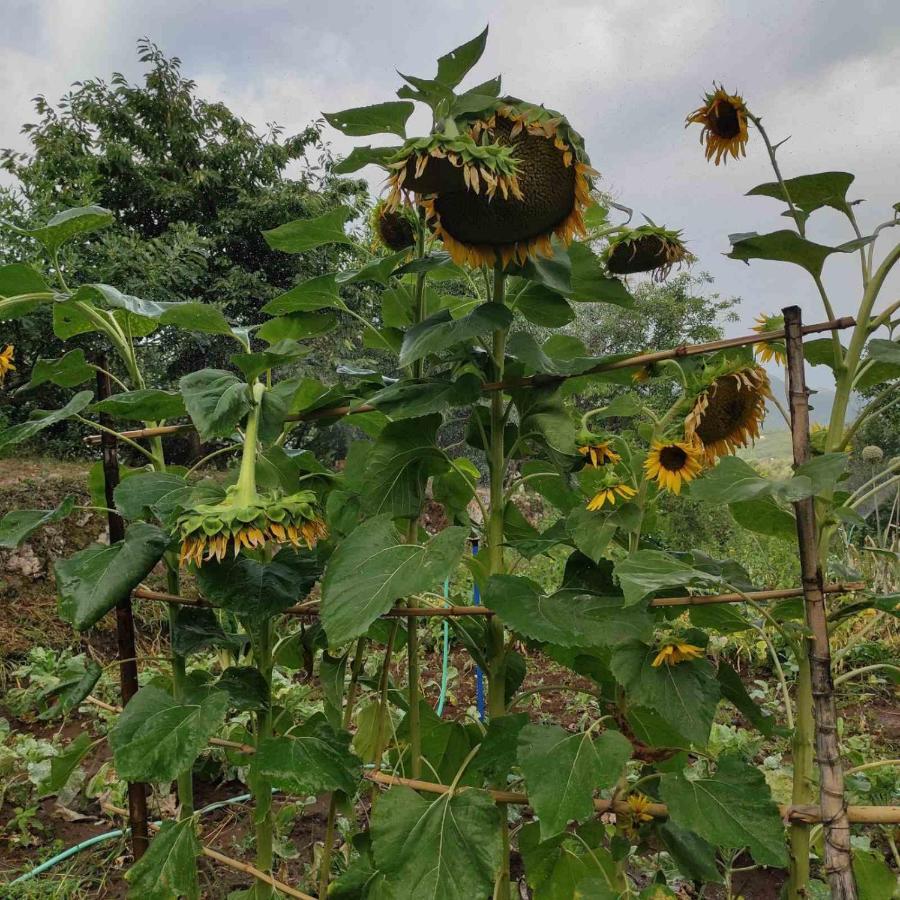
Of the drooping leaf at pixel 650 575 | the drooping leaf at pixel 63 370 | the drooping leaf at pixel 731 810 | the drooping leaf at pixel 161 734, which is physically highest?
the drooping leaf at pixel 63 370

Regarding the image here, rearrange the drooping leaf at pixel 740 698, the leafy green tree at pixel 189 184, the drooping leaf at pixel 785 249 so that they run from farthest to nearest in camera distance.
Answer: the leafy green tree at pixel 189 184 → the drooping leaf at pixel 740 698 → the drooping leaf at pixel 785 249

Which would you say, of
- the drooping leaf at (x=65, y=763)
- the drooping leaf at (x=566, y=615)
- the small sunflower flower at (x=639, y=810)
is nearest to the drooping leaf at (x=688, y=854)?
the small sunflower flower at (x=639, y=810)

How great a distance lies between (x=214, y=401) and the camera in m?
0.79

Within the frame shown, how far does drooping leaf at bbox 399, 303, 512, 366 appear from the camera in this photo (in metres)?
0.74

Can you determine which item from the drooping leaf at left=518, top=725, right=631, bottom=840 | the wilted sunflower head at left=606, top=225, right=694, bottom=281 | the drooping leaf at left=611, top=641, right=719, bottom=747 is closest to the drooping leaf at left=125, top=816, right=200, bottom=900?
the drooping leaf at left=518, top=725, right=631, bottom=840

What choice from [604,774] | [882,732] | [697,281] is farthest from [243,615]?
[697,281]

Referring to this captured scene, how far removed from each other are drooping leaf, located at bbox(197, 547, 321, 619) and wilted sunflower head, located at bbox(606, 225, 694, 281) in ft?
1.76

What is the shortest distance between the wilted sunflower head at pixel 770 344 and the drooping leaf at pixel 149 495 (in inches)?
27.5

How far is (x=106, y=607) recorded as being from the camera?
0.78 metres

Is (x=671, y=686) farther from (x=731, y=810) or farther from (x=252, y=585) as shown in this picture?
(x=252, y=585)

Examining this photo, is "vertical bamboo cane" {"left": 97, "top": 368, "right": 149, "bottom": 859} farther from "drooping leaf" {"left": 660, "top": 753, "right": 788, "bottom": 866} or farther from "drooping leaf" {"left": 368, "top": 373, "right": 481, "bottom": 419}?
"drooping leaf" {"left": 660, "top": 753, "right": 788, "bottom": 866}

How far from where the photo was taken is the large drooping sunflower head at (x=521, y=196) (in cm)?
70

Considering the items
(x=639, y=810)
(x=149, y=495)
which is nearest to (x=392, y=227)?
(x=149, y=495)

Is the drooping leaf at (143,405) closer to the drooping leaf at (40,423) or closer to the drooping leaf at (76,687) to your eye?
the drooping leaf at (40,423)
